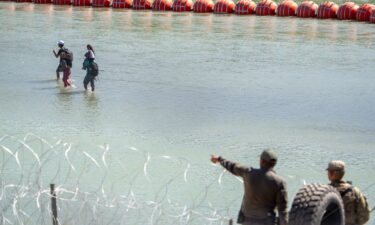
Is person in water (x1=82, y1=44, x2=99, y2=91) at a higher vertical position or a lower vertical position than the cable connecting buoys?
lower

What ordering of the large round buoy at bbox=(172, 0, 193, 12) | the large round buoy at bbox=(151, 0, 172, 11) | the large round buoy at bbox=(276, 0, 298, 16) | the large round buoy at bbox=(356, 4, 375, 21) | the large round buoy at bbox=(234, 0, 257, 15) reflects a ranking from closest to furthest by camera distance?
the large round buoy at bbox=(356, 4, 375, 21), the large round buoy at bbox=(276, 0, 298, 16), the large round buoy at bbox=(234, 0, 257, 15), the large round buoy at bbox=(172, 0, 193, 12), the large round buoy at bbox=(151, 0, 172, 11)

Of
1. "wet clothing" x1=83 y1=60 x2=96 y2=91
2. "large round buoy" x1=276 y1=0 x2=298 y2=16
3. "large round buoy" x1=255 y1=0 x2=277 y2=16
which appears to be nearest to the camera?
"wet clothing" x1=83 y1=60 x2=96 y2=91

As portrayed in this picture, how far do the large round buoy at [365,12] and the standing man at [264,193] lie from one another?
116 feet

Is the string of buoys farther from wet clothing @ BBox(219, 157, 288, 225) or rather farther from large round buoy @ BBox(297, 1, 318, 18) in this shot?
wet clothing @ BBox(219, 157, 288, 225)

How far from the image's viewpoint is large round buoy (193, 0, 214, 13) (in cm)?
4466

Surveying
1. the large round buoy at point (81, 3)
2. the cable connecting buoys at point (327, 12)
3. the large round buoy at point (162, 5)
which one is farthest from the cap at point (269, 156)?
the large round buoy at point (81, 3)

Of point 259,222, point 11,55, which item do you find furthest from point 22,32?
point 259,222

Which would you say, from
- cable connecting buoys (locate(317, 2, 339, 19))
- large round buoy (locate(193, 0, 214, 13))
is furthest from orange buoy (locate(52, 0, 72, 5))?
cable connecting buoys (locate(317, 2, 339, 19))

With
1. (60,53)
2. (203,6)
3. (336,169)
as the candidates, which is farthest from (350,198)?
(203,6)

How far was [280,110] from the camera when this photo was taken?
1844cm

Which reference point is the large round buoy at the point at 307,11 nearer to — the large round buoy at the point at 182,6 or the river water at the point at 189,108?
the large round buoy at the point at 182,6

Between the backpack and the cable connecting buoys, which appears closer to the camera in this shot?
the backpack

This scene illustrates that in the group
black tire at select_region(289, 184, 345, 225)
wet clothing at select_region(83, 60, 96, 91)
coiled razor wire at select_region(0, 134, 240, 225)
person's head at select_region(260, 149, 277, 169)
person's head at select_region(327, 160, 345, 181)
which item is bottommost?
coiled razor wire at select_region(0, 134, 240, 225)

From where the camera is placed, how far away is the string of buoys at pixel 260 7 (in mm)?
42125
